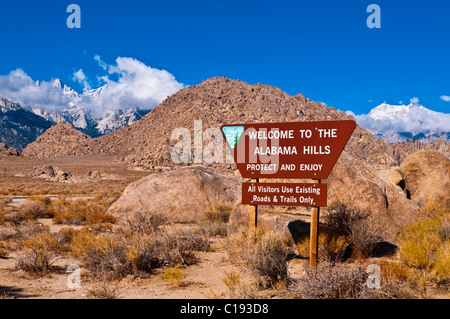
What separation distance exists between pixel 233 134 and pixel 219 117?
297 feet

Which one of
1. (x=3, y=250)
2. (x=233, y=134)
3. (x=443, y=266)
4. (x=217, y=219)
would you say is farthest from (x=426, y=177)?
(x=3, y=250)

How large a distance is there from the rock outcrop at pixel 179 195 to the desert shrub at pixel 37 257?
12.6 feet

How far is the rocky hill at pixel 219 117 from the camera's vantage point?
91.0m

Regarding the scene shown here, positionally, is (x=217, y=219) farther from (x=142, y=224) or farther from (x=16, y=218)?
(x=16, y=218)

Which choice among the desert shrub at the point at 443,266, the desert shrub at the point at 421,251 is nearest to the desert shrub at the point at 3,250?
the desert shrub at the point at 421,251

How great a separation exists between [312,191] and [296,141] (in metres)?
0.90

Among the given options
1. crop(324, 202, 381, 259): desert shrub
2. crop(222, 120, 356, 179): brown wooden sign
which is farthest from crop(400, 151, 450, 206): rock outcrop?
crop(222, 120, 356, 179): brown wooden sign

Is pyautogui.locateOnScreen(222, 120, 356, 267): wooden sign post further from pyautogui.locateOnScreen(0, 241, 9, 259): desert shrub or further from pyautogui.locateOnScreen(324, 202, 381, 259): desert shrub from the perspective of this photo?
pyautogui.locateOnScreen(0, 241, 9, 259): desert shrub

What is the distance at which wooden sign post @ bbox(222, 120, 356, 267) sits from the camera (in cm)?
554

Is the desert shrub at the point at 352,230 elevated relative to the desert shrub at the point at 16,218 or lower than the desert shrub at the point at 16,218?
elevated

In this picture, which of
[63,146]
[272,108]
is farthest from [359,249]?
[63,146]

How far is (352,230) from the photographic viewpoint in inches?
239

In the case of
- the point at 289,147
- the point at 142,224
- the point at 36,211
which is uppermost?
the point at 289,147

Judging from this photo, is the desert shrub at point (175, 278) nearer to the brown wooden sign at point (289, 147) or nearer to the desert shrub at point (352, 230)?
the brown wooden sign at point (289, 147)
